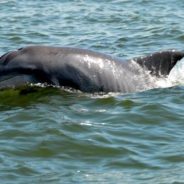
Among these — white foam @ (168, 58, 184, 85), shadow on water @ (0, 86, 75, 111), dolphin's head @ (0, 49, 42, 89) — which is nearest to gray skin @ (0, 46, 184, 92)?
dolphin's head @ (0, 49, 42, 89)

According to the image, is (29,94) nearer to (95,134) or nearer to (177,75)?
(95,134)

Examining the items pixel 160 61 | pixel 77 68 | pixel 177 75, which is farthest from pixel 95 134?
pixel 177 75

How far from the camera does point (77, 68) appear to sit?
441 inches

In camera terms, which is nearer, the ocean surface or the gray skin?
the ocean surface

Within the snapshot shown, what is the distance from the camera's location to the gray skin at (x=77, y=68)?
11023mm

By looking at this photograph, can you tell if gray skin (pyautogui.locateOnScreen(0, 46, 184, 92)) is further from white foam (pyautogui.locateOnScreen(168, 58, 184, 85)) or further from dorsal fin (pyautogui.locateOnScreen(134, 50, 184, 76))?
white foam (pyautogui.locateOnScreen(168, 58, 184, 85))

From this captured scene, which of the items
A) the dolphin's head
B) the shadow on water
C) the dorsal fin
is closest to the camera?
the dolphin's head

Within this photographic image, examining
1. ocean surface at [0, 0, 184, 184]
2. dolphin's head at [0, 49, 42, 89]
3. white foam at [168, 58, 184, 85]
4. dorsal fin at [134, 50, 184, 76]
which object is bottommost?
white foam at [168, 58, 184, 85]

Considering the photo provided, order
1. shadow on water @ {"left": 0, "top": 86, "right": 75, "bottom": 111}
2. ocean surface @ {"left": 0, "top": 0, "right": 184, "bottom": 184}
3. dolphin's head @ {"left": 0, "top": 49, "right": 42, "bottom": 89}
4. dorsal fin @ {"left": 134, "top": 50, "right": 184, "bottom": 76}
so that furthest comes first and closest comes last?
dorsal fin @ {"left": 134, "top": 50, "right": 184, "bottom": 76} < shadow on water @ {"left": 0, "top": 86, "right": 75, "bottom": 111} < dolphin's head @ {"left": 0, "top": 49, "right": 42, "bottom": 89} < ocean surface @ {"left": 0, "top": 0, "right": 184, "bottom": 184}

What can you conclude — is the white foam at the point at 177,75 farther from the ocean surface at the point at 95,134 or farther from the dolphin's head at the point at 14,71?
the dolphin's head at the point at 14,71

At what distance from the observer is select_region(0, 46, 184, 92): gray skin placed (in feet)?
36.2

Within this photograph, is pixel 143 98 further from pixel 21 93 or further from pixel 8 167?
pixel 8 167

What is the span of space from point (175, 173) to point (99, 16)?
12.2 m

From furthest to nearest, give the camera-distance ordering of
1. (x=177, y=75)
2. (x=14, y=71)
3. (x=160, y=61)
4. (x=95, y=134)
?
1. (x=177, y=75)
2. (x=160, y=61)
3. (x=14, y=71)
4. (x=95, y=134)
